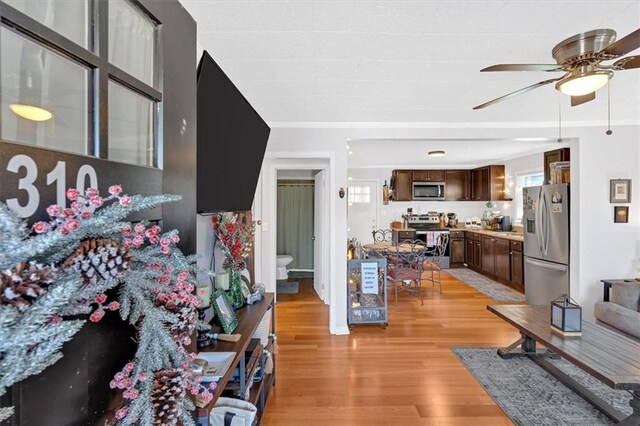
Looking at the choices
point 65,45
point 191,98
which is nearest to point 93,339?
point 65,45

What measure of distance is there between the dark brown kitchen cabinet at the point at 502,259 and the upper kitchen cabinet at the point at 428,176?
6.76 feet

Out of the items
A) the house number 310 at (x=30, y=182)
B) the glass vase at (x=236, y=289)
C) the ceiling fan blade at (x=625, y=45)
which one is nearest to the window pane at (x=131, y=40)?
the house number 310 at (x=30, y=182)

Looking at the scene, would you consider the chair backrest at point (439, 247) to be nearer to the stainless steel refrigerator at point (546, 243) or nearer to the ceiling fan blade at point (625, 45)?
the stainless steel refrigerator at point (546, 243)

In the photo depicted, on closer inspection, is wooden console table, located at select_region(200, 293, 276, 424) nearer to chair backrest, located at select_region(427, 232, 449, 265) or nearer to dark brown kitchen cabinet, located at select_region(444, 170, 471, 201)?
chair backrest, located at select_region(427, 232, 449, 265)

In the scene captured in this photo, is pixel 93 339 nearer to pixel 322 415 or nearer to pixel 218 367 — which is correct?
pixel 218 367

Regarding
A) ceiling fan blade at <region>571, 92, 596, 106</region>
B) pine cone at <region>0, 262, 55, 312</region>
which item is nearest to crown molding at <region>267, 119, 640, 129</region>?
ceiling fan blade at <region>571, 92, 596, 106</region>

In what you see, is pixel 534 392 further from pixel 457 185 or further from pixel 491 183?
pixel 457 185

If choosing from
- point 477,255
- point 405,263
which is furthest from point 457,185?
point 405,263

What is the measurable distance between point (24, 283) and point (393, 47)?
2044mm

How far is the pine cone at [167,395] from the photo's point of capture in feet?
Result: 2.18

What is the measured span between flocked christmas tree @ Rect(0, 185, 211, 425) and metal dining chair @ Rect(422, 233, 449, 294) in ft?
15.5

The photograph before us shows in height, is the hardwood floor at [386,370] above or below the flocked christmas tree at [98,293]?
below

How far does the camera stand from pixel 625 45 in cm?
145

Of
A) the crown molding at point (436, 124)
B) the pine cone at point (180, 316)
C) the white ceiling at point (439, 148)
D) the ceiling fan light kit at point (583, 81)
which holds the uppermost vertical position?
the white ceiling at point (439, 148)
